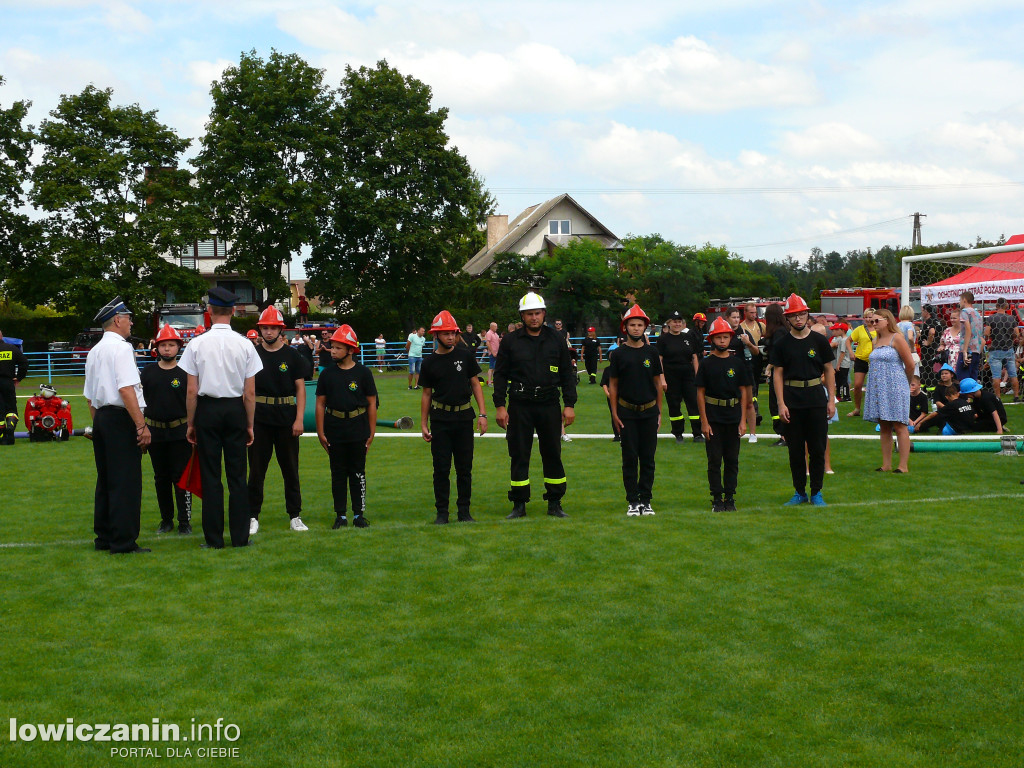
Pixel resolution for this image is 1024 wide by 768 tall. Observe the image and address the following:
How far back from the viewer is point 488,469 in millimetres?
12695

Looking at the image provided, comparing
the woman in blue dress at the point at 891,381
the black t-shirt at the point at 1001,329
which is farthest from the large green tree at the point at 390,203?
the woman in blue dress at the point at 891,381

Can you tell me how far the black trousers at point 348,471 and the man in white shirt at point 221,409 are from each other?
1.08 meters

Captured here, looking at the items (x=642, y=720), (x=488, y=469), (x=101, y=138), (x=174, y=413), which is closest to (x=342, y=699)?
(x=642, y=720)

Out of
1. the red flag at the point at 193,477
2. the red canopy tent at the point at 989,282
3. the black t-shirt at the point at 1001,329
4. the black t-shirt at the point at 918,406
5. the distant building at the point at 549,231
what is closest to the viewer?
the red flag at the point at 193,477

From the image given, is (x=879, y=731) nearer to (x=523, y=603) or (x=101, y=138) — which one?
(x=523, y=603)

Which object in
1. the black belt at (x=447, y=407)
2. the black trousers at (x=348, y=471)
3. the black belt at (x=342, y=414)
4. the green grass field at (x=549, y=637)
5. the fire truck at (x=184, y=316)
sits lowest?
the green grass field at (x=549, y=637)

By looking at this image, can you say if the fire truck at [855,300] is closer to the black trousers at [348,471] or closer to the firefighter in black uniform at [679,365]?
the firefighter in black uniform at [679,365]

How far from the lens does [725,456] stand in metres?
9.52

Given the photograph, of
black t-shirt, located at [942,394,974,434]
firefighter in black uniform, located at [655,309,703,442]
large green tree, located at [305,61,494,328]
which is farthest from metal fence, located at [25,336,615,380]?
black t-shirt, located at [942,394,974,434]

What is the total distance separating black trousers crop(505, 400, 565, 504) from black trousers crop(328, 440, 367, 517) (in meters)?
1.39

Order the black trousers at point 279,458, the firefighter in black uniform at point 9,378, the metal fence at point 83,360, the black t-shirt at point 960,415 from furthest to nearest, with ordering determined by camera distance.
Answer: the metal fence at point 83,360 → the black t-shirt at point 960,415 → the firefighter in black uniform at point 9,378 → the black trousers at point 279,458

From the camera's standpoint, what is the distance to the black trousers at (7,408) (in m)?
15.5

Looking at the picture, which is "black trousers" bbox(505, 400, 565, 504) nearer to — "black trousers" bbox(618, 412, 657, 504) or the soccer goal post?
"black trousers" bbox(618, 412, 657, 504)

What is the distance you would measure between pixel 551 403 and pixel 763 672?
449cm
